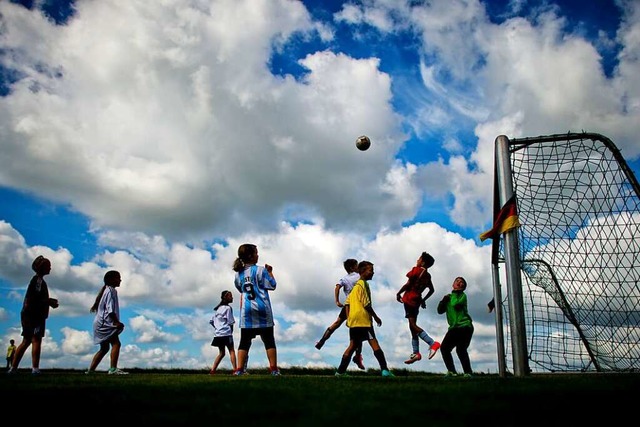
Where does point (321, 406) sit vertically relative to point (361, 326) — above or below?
below

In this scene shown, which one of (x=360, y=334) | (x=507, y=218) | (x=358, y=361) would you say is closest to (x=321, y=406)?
(x=360, y=334)

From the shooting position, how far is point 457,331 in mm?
9320

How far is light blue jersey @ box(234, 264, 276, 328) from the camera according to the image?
8305 mm

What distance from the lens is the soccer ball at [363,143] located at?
12781mm

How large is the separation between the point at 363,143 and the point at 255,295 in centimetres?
574

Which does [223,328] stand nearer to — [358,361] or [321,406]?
[358,361]

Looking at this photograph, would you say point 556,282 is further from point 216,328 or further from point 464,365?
point 216,328

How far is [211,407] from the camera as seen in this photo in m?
3.69

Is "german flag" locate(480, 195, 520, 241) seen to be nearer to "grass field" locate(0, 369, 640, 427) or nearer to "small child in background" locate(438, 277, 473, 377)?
"small child in background" locate(438, 277, 473, 377)

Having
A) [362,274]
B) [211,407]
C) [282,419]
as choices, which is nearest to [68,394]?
[211,407]

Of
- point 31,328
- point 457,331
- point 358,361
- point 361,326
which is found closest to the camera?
point 361,326

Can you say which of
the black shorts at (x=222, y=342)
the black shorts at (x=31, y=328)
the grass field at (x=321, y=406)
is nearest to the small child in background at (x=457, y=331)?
the grass field at (x=321, y=406)

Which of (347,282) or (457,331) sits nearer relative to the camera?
(457,331)

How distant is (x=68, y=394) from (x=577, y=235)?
10.3m
